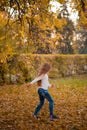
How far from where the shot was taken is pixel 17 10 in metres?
→ 10.9

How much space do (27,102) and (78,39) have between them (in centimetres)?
6515

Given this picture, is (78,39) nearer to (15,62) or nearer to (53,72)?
(53,72)

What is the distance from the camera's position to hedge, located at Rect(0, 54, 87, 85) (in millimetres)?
22516

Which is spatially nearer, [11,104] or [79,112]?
[79,112]

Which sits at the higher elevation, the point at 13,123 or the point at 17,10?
the point at 17,10

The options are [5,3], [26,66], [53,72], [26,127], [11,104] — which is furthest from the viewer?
[53,72]

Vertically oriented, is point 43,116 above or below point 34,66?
below

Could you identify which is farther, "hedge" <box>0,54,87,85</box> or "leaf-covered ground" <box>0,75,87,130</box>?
"hedge" <box>0,54,87,85</box>

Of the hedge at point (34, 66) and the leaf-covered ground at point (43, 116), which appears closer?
the leaf-covered ground at point (43, 116)

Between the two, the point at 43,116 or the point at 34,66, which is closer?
the point at 43,116

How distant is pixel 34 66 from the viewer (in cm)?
2769

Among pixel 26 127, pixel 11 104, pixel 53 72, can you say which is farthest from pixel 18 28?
pixel 53 72

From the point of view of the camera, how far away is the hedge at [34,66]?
73.9 ft

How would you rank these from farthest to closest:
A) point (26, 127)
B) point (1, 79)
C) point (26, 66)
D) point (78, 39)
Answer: point (78, 39)
point (26, 66)
point (1, 79)
point (26, 127)
